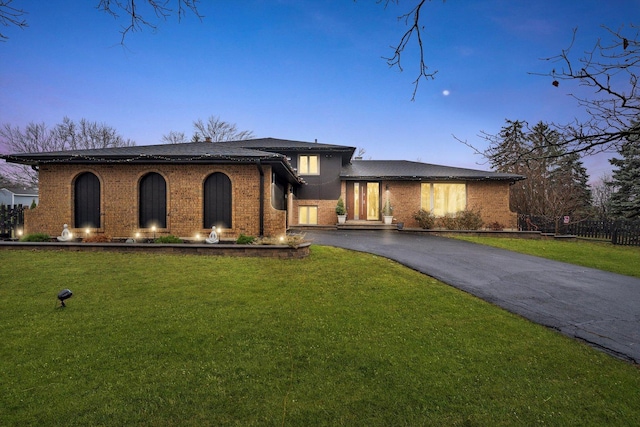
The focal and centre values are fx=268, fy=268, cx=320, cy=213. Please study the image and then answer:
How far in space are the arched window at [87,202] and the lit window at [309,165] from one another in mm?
11125

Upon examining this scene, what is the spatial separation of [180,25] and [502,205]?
19.6 meters

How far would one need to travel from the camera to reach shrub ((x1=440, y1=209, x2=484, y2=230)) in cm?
1580

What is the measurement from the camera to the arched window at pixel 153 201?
10.7 meters

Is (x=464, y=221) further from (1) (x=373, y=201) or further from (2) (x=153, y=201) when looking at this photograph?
(2) (x=153, y=201)

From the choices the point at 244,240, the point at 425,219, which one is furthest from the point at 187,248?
the point at 425,219

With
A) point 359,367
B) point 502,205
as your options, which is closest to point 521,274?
point 359,367

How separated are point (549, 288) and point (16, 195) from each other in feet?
168

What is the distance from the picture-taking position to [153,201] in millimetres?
10789

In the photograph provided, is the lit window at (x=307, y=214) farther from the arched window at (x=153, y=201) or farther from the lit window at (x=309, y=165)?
the arched window at (x=153, y=201)

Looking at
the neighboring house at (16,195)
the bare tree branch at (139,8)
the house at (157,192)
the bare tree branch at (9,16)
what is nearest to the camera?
the bare tree branch at (9,16)

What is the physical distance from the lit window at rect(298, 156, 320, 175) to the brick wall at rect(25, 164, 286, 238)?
8.38 meters

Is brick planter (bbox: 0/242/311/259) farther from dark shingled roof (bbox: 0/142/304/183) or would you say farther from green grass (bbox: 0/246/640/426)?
dark shingled roof (bbox: 0/142/304/183)

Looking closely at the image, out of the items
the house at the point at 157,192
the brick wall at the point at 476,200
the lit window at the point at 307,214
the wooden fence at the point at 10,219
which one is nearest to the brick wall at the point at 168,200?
the house at the point at 157,192

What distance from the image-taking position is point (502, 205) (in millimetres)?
17328
